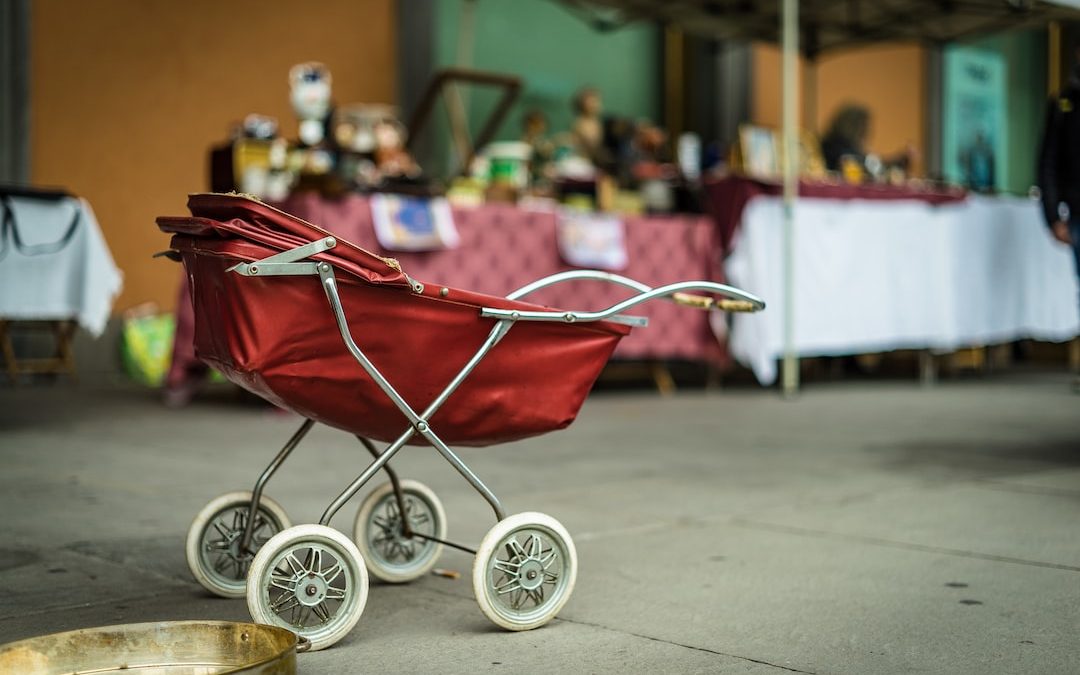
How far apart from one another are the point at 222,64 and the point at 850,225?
5111 mm

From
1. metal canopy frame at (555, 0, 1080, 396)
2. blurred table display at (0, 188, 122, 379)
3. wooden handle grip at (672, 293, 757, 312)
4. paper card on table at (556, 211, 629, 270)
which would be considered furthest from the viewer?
metal canopy frame at (555, 0, 1080, 396)

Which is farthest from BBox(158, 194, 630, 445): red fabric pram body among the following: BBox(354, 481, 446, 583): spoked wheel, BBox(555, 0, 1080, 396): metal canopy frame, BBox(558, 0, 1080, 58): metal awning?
BBox(558, 0, 1080, 58): metal awning

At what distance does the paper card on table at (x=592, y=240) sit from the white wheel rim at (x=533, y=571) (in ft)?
17.1

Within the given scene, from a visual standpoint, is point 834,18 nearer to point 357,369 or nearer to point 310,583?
point 357,369

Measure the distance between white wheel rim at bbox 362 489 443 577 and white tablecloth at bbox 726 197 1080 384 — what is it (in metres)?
5.05

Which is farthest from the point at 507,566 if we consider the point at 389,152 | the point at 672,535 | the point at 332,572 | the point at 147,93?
the point at 147,93

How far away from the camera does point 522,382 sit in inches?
111

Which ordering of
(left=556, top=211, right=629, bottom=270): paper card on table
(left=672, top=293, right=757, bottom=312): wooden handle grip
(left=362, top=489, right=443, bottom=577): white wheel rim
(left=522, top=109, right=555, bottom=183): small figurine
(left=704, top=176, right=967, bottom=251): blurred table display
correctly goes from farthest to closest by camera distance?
(left=522, top=109, right=555, bottom=183): small figurine
(left=704, top=176, right=967, bottom=251): blurred table display
(left=556, top=211, right=629, bottom=270): paper card on table
(left=362, top=489, right=443, bottom=577): white wheel rim
(left=672, top=293, right=757, bottom=312): wooden handle grip

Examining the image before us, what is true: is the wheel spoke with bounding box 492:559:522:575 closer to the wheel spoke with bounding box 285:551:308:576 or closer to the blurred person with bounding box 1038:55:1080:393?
the wheel spoke with bounding box 285:551:308:576

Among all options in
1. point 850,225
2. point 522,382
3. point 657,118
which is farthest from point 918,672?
point 657,118

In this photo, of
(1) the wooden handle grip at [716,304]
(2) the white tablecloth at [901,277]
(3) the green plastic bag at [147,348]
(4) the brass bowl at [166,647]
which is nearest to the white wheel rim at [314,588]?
(4) the brass bowl at [166,647]

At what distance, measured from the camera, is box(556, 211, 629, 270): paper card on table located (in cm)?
790

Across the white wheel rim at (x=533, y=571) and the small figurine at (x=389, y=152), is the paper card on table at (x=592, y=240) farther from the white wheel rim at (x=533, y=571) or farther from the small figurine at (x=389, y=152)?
the white wheel rim at (x=533, y=571)

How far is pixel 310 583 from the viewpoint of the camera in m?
2.53
